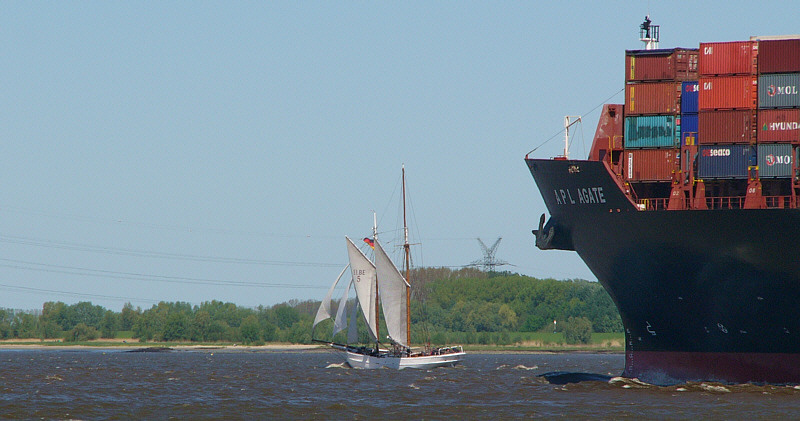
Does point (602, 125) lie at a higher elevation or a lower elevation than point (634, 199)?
higher

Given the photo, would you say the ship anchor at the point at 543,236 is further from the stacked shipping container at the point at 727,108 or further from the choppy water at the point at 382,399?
the stacked shipping container at the point at 727,108

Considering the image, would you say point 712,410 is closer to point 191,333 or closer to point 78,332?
point 191,333

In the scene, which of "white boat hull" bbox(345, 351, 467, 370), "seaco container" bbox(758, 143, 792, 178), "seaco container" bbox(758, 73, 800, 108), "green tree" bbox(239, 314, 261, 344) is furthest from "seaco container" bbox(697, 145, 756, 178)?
"green tree" bbox(239, 314, 261, 344)

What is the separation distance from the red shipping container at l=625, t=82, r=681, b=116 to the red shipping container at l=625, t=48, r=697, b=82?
14.1 inches

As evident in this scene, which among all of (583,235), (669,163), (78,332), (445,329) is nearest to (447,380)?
(583,235)

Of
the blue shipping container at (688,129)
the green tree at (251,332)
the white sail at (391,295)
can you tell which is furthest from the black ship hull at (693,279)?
the green tree at (251,332)

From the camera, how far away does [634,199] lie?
165ft

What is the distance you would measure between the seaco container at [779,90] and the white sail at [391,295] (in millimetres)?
43808

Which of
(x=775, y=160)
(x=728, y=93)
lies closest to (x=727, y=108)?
(x=728, y=93)

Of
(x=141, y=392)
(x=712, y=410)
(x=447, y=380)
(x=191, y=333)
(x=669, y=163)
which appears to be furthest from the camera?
(x=191, y=333)

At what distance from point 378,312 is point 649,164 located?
1555 inches

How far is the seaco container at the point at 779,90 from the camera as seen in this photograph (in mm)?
45875

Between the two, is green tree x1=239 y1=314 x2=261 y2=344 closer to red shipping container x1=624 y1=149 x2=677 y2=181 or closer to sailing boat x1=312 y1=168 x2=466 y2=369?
sailing boat x1=312 y1=168 x2=466 y2=369

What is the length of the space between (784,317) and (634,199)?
9.44m
